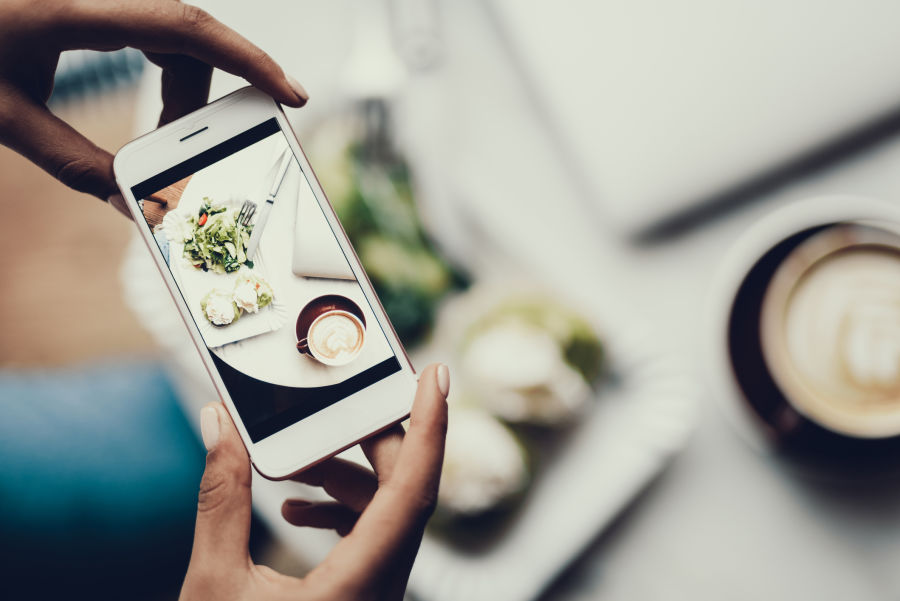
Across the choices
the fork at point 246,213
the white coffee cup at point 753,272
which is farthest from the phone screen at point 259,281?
the white coffee cup at point 753,272

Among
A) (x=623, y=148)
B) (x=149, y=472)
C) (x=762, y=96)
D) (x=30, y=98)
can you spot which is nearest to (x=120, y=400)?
(x=149, y=472)

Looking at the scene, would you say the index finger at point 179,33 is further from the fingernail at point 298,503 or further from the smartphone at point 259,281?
the fingernail at point 298,503

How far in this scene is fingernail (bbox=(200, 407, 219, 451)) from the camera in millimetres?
332

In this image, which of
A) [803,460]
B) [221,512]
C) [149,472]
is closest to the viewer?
[221,512]

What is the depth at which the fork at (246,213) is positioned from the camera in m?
0.35

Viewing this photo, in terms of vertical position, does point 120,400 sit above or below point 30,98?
below

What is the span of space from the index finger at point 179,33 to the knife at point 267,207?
38 millimetres

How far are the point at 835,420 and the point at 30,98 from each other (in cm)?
56

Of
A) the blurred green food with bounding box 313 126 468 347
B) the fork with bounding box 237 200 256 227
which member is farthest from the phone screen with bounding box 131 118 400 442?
the blurred green food with bounding box 313 126 468 347

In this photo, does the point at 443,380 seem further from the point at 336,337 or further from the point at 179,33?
the point at 179,33

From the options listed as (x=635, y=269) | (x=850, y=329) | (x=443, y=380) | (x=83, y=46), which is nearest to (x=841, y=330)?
(x=850, y=329)

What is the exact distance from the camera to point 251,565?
32 centimetres

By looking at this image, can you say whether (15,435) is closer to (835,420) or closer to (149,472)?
(149,472)

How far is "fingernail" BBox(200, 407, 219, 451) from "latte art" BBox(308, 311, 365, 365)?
0.23ft
